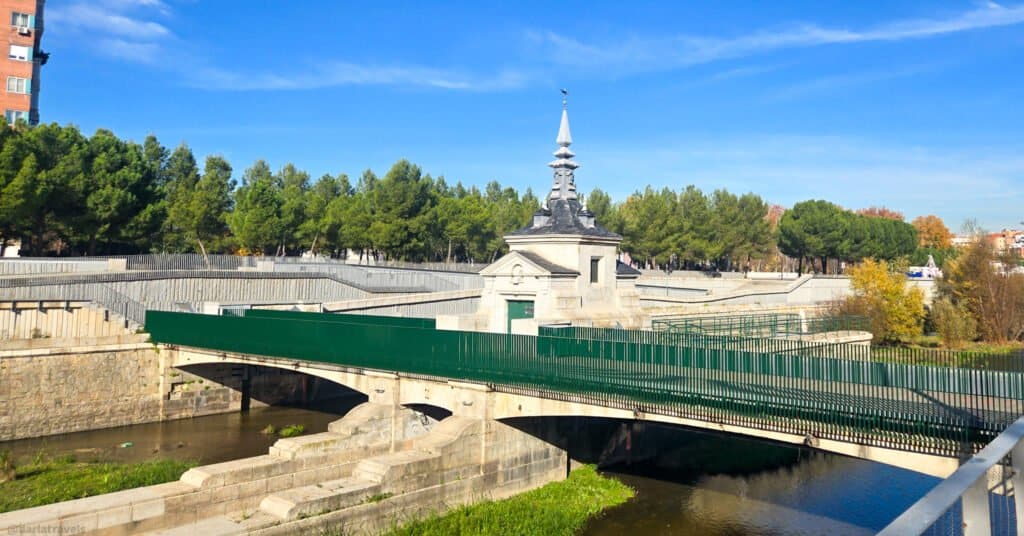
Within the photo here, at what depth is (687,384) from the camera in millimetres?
16266

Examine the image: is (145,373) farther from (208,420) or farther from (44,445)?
(44,445)

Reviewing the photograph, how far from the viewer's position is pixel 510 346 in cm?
1906

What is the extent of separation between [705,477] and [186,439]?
1831 cm

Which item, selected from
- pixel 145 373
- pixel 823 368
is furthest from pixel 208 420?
pixel 823 368

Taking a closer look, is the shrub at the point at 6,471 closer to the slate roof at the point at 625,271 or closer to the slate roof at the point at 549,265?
the slate roof at the point at 549,265

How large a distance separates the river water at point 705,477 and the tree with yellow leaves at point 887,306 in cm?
2272

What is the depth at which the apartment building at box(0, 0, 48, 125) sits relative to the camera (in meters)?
56.1

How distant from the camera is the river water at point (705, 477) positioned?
60.0 feet

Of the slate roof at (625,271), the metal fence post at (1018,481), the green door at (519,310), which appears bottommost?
the metal fence post at (1018,481)

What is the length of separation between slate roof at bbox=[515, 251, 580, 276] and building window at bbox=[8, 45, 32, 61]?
50348 millimetres

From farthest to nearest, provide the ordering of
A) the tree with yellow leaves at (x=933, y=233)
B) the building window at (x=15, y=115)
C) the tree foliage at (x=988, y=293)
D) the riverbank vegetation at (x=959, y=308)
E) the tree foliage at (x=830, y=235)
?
the tree with yellow leaves at (x=933, y=233) → the tree foliage at (x=830, y=235) → the building window at (x=15, y=115) → the tree foliage at (x=988, y=293) → the riverbank vegetation at (x=959, y=308)

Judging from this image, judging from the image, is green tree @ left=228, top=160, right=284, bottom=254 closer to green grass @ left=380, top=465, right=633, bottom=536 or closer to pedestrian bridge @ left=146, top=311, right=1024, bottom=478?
pedestrian bridge @ left=146, top=311, right=1024, bottom=478

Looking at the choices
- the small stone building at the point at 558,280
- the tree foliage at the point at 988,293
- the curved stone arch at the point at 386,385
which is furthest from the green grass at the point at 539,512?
the tree foliage at the point at 988,293

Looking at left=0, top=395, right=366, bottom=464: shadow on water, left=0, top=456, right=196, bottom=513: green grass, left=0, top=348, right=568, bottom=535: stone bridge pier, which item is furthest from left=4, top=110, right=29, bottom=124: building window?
left=0, top=348, right=568, bottom=535: stone bridge pier
